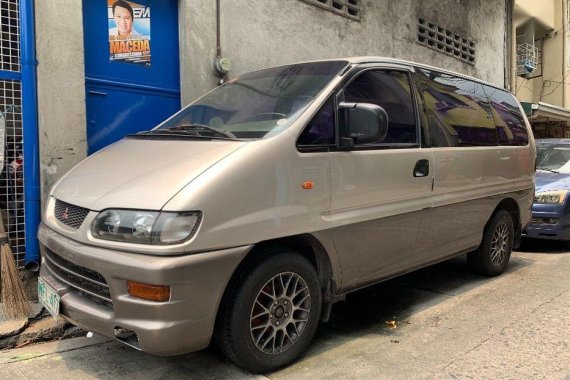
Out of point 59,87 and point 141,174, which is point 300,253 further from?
point 59,87

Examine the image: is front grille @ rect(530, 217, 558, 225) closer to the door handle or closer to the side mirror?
the door handle

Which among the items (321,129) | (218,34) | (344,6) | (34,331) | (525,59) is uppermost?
(525,59)

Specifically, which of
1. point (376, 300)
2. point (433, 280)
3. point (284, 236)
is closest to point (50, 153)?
point (284, 236)

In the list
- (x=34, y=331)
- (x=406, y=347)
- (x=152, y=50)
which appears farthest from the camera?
(x=152, y=50)

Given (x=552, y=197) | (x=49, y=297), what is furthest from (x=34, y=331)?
(x=552, y=197)

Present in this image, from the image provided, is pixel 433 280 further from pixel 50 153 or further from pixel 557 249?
pixel 50 153

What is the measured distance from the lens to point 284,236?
10.4 feet

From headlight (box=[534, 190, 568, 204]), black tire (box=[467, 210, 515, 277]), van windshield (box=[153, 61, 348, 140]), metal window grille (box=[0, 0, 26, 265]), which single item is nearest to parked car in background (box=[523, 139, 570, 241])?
headlight (box=[534, 190, 568, 204])

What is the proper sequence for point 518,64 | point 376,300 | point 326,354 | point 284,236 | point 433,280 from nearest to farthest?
point 284,236 → point 326,354 → point 376,300 → point 433,280 → point 518,64

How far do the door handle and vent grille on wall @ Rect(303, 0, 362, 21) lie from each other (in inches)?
182

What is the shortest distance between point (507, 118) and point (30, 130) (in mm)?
4801

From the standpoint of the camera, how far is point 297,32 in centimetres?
781

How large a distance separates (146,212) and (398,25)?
8481mm

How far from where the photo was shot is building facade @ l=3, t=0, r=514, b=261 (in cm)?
494
